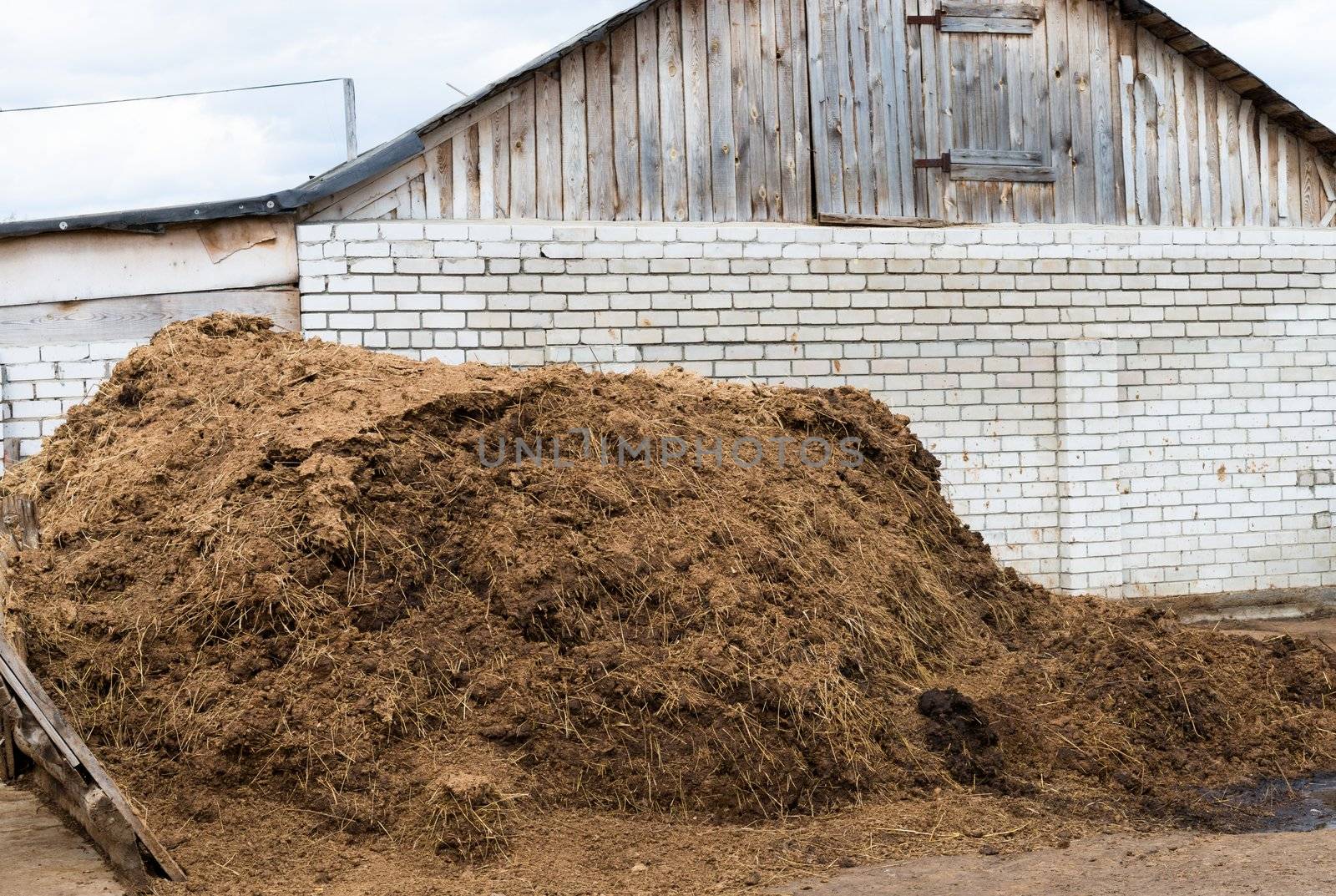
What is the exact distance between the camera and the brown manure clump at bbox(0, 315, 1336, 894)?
467 centimetres

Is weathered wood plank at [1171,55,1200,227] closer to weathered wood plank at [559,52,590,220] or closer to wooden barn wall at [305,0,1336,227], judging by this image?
wooden barn wall at [305,0,1336,227]

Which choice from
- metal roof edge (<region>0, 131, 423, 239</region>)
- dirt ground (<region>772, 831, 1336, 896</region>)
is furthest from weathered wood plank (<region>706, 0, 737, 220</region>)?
dirt ground (<region>772, 831, 1336, 896</region>)

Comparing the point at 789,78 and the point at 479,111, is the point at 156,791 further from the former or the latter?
the point at 789,78

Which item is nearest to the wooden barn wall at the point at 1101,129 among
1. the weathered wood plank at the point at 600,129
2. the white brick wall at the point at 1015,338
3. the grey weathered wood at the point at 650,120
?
the white brick wall at the point at 1015,338

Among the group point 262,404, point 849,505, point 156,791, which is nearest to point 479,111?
point 262,404

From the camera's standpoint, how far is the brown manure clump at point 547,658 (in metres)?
4.67

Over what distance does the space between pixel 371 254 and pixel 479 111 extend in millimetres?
1324

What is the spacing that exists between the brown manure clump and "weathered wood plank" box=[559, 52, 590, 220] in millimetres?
2583

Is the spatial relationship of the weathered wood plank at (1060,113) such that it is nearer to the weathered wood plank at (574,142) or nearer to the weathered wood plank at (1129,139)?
the weathered wood plank at (1129,139)

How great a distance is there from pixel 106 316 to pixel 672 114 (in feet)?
13.7

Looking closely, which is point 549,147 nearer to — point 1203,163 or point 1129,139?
point 1129,139

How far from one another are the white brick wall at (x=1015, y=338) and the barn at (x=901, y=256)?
2 centimetres

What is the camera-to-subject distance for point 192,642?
5.09 metres

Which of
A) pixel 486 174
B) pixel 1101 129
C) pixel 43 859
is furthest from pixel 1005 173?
pixel 43 859
